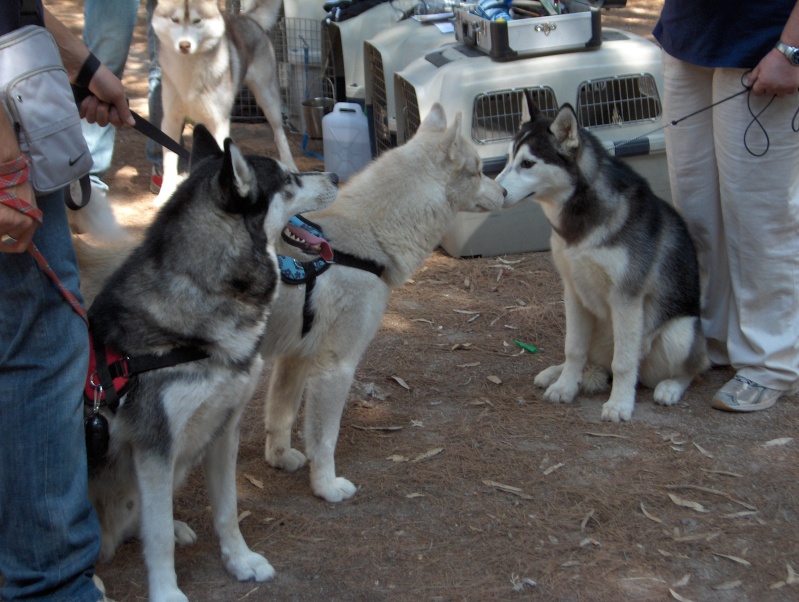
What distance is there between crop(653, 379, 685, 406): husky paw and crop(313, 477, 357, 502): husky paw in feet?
5.21

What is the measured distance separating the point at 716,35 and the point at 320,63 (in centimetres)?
521

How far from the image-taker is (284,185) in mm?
2729

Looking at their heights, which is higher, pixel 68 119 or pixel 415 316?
pixel 68 119

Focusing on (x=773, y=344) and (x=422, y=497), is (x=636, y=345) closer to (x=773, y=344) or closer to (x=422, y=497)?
(x=773, y=344)

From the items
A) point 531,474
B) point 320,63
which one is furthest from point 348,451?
point 320,63

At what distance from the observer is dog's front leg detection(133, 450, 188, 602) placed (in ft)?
8.22

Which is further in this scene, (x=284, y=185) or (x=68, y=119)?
(x=284, y=185)

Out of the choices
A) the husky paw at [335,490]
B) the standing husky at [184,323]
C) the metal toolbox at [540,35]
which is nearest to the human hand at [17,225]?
the standing husky at [184,323]

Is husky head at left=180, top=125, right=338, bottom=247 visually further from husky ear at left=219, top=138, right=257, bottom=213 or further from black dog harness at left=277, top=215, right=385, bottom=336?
black dog harness at left=277, top=215, right=385, bottom=336

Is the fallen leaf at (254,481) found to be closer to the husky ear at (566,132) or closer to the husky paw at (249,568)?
the husky paw at (249,568)

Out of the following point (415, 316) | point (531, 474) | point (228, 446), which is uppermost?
point (228, 446)

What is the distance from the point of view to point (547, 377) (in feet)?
14.3

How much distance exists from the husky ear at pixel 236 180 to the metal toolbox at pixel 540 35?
342 cm

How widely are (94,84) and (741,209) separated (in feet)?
8.90
